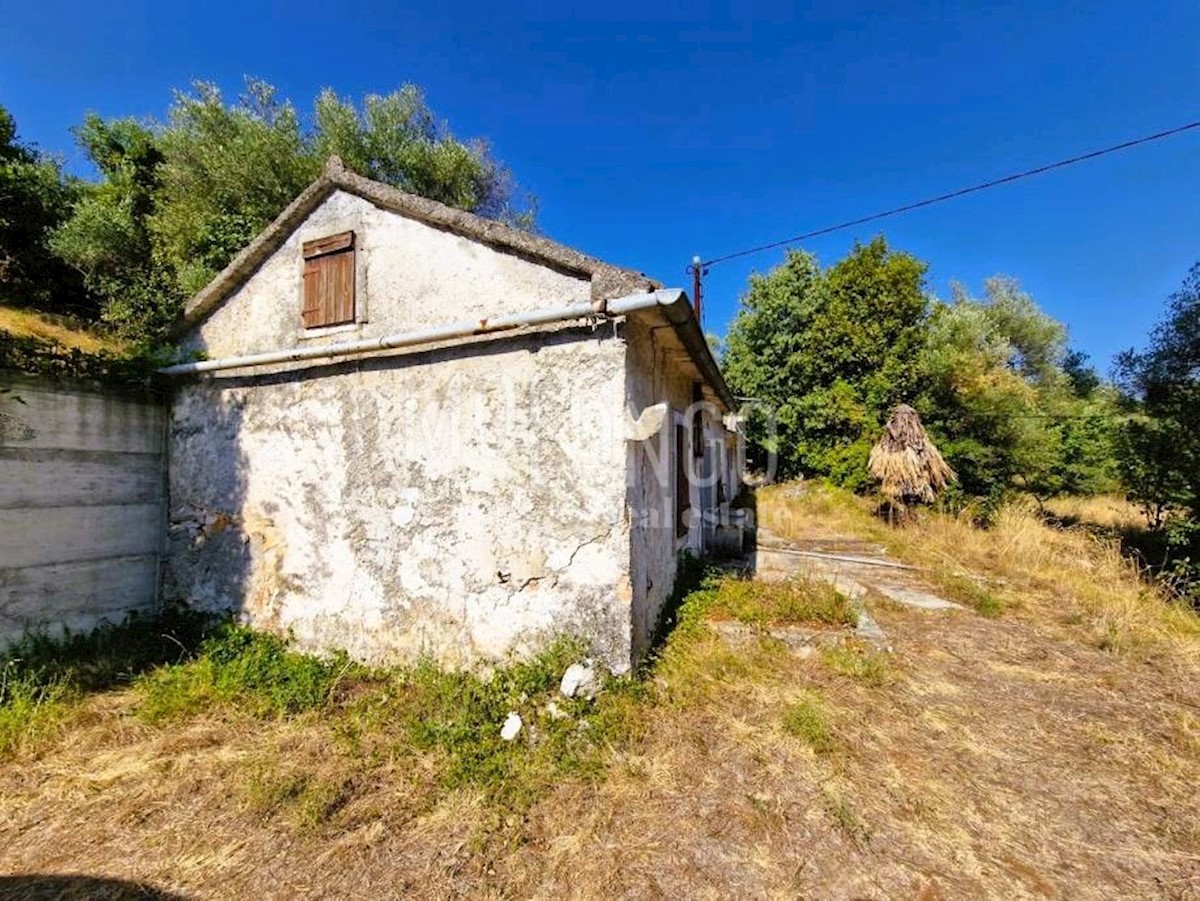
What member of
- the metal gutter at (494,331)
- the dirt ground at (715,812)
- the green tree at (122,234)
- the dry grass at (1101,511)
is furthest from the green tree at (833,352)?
the green tree at (122,234)

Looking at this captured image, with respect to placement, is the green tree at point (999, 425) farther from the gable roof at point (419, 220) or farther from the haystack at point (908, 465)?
the gable roof at point (419, 220)

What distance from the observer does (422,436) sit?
458cm

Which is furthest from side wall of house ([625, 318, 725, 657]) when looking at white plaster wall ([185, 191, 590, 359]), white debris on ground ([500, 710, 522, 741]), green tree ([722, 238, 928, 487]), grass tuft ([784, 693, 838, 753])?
green tree ([722, 238, 928, 487])

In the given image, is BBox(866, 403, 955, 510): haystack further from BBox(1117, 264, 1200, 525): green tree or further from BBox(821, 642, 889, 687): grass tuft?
BBox(821, 642, 889, 687): grass tuft

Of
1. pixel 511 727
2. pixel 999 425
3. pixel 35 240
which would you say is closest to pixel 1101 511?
pixel 999 425

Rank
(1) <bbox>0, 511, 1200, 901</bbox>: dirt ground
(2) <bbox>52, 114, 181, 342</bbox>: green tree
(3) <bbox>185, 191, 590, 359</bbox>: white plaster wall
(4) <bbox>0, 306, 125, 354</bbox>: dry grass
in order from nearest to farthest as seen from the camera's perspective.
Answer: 1. (1) <bbox>0, 511, 1200, 901</bbox>: dirt ground
2. (3) <bbox>185, 191, 590, 359</bbox>: white plaster wall
3. (4) <bbox>0, 306, 125, 354</bbox>: dry grass
4. (2) <bbox>52, 114, 181, 342</bbox>: green tree

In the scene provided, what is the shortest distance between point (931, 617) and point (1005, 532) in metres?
4.94

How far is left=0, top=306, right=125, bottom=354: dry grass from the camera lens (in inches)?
264

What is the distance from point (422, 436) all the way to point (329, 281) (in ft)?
6.96

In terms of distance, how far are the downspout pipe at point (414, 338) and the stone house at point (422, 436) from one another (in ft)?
0.07

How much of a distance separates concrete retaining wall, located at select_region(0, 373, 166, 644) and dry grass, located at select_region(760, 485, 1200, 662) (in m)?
10.2

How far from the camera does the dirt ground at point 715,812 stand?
8.23ft

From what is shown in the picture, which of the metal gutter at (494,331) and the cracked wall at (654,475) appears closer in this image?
the metal gutter at (494,331)

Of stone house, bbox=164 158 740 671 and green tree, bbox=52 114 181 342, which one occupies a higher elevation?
green tree, bbox=52 114 181 342
